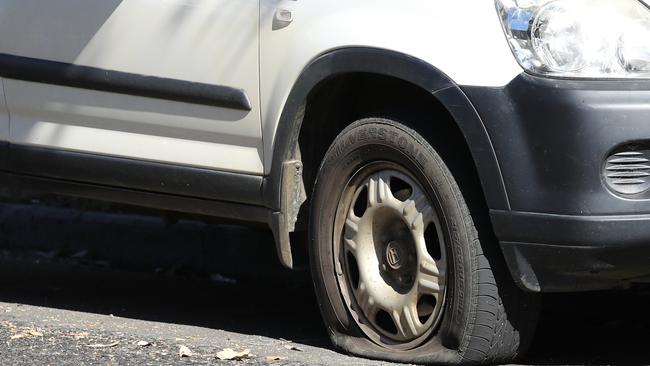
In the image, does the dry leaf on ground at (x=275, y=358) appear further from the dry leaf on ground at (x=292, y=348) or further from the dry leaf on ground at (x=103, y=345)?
the dry leaf on ground at (x=103, y=345)

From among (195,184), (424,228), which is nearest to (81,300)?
(195,184)

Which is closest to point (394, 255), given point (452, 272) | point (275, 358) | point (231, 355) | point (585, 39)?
point (452, 272)

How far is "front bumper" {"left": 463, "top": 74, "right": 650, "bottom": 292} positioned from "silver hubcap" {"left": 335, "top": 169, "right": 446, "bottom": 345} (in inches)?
12.7

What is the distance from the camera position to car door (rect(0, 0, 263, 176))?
4.65 meters

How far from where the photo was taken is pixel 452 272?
414cm

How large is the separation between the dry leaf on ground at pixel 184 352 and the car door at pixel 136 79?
67 centimetres

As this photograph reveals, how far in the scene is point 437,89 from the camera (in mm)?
4027

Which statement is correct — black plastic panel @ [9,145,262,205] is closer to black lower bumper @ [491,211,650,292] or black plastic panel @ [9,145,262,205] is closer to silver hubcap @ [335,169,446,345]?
silver hubcap @ [335,169,446,345]

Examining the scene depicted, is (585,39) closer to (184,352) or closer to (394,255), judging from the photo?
(394,255)

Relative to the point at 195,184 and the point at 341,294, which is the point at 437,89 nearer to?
the point at 341,294

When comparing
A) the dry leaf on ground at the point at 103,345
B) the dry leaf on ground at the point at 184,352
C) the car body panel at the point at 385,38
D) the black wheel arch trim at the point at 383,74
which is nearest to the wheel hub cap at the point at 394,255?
the black wheel arch trim at the point at 383,74

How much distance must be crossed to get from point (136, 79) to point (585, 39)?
176cm

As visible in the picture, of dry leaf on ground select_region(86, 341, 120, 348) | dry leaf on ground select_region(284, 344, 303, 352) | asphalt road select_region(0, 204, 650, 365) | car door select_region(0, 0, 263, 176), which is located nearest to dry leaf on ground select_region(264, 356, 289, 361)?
asphalt road select_region(0, 204, 650, 365)

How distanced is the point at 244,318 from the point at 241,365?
4.72ft
